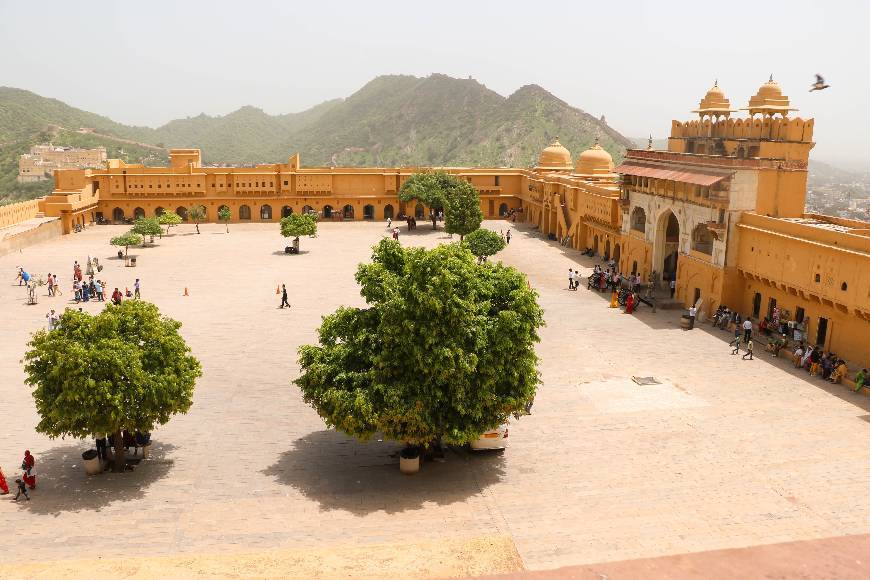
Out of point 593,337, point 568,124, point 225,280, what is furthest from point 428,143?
point 593,337

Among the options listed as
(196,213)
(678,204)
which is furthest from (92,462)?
(196,213)

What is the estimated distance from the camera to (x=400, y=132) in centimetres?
14100

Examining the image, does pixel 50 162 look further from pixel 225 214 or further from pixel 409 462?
pixel 409 462

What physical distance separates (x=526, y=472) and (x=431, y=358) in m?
3.80

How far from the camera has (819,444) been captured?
16.6 meters

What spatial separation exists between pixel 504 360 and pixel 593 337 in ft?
41.4

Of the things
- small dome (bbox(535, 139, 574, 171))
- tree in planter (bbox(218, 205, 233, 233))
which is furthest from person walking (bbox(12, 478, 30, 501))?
small dome (bbox(535, 139, 574, 171))

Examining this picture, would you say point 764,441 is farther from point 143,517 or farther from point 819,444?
point 143,517

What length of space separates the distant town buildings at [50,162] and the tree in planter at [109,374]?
87673 millimetres

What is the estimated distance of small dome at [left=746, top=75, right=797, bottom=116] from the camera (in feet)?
109

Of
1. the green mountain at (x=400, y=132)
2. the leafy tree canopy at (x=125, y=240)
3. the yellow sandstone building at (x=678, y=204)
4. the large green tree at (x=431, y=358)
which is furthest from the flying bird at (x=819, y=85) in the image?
the green mountain at (x=400, y=132)

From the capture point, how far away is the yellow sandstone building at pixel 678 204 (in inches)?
941

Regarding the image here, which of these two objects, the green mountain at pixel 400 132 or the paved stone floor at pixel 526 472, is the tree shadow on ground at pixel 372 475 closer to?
the paved stone floor at pixel 526 472

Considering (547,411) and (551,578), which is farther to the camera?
(547,411)
